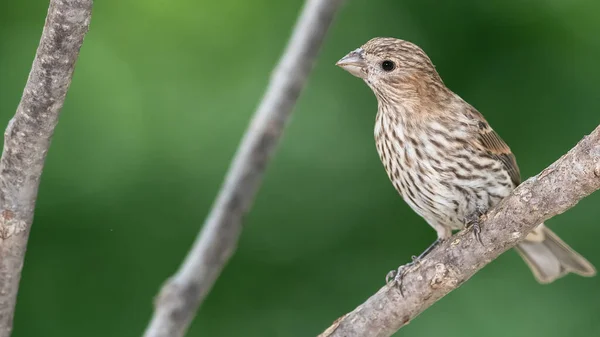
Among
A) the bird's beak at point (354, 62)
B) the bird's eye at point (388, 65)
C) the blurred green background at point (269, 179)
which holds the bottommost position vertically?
the blurred green background at point (269, 179)

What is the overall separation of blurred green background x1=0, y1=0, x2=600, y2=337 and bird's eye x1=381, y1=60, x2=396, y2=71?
1.01m

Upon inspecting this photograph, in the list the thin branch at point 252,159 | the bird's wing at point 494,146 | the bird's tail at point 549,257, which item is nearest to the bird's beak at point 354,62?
the thin branch at point 252,159

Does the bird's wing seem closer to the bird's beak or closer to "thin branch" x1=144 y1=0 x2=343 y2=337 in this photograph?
the bird's beak

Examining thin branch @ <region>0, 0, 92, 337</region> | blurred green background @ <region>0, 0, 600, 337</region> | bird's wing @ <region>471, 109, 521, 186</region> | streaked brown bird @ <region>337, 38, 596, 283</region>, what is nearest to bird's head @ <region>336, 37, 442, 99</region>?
streaked brown bird @ <region>337, 38, 596, 283</region>

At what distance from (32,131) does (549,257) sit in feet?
7.60

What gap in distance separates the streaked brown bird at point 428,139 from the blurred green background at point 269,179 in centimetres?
92

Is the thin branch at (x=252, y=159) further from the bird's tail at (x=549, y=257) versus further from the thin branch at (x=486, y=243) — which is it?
the bird's tail at (x=549, y=257)

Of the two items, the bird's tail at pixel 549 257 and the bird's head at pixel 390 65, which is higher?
the bird's head at pixel 390 65

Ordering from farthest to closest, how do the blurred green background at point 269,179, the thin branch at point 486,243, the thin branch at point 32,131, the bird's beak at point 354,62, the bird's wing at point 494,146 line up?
the blurred green background at point 269,179 < the bird's wing at point 494,146 < the bird's beak at point 354,62 < the thin branch at point 486,243 < the thin branch at point 32,131

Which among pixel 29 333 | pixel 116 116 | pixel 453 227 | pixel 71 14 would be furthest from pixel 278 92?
pixel 29 333

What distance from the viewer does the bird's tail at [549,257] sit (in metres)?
3.89

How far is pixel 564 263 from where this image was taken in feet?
12.8

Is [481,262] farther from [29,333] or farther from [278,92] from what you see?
[29,333]

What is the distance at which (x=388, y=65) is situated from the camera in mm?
3557
